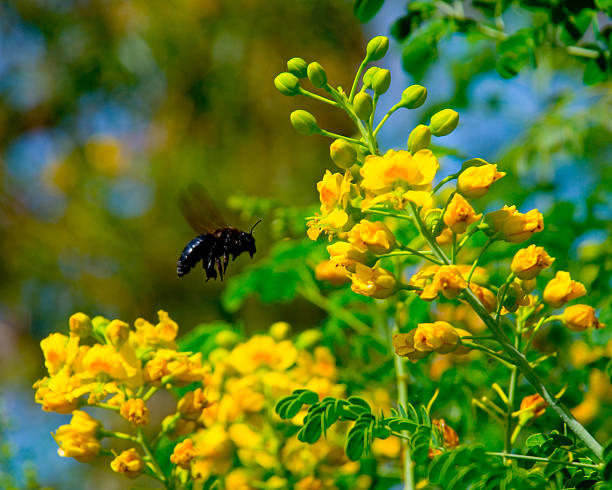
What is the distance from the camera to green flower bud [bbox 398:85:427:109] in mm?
857

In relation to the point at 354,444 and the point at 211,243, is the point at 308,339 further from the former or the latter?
the point at 354,444

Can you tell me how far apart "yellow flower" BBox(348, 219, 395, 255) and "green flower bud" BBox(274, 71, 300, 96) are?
0.71 feet

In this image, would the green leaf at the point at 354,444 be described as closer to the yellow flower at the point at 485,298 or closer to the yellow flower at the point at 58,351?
the yellow flower at the point at 485,298

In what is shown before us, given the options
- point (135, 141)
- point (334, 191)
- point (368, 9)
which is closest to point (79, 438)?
point (334, 191)

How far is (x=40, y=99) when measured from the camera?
19.0ft

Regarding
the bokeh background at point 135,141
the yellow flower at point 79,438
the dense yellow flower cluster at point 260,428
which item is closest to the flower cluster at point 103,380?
the yellow flower at point 79,438

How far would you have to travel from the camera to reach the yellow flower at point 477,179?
77 centimetres

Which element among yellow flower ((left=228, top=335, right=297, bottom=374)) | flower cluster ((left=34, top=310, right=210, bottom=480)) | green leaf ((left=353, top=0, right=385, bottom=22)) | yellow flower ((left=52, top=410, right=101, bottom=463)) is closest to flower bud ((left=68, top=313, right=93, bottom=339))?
flower cluster ((left=34, top=310, right=210, bottom=480))

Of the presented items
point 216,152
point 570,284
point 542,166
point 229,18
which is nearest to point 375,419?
point 570,284

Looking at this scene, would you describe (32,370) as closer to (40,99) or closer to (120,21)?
(40,99)

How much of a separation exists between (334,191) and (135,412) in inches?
16.0

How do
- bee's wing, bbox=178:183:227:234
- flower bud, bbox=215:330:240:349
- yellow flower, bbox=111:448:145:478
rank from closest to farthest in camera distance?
1. yellow flower, bbox=111:448:145:478
2. bee's wing, bbox=178:183:227:234
3. flower bud, bbox=215:330:240:349

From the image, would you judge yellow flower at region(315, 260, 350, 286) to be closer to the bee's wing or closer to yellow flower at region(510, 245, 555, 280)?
the bee's wing

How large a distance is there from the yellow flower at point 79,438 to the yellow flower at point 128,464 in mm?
70
